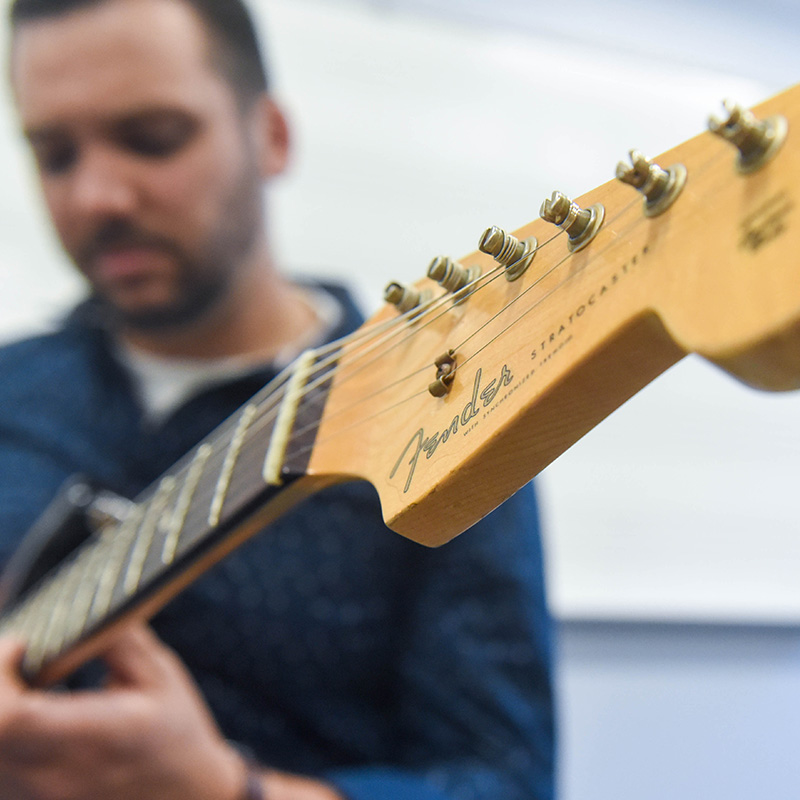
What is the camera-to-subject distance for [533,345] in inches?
7.6

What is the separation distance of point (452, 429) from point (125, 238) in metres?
0.45

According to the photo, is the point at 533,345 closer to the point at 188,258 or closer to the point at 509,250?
the point at 509,250

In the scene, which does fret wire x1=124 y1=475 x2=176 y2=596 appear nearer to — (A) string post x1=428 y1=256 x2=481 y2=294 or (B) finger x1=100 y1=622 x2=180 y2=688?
(B) finger x1=100 y1=622 x2=180 y2=688

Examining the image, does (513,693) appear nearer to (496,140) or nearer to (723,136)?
(723,136)

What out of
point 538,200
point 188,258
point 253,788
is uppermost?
point 538,200

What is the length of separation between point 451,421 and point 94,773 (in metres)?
0.33

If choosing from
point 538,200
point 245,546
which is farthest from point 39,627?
point 538,200

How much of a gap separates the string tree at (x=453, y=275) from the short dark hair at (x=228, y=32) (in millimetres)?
486

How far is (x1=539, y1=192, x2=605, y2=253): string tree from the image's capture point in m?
0.18

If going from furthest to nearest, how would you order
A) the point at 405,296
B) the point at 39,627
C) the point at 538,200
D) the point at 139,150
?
the point at 538,200, the point at 139,150, the point at 39,627, the point at 405,296

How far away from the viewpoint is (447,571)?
0.53 meters

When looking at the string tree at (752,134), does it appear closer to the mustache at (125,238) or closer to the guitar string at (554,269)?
the guitar string at (554,269)

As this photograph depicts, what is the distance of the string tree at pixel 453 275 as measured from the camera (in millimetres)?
222

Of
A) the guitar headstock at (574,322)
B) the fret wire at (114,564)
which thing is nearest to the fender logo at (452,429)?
the guitar headstock at (574,322)
